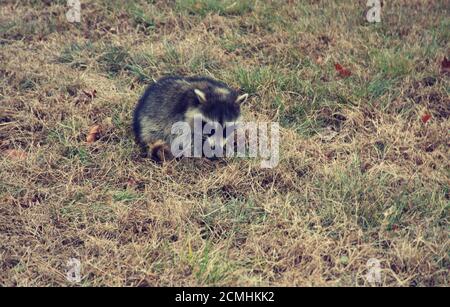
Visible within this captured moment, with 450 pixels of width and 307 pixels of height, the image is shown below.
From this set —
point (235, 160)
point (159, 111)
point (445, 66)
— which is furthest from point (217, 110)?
point (445, 66)

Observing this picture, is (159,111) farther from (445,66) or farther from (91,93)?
(445,66)

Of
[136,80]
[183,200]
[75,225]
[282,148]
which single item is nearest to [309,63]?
[282,148]

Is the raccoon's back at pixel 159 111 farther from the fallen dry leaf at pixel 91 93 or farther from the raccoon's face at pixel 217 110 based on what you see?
the fallen dry leaf at pixel 91 93

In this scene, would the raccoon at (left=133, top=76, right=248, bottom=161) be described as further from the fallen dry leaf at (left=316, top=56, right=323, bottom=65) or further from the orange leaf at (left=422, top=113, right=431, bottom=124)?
the orange leaf at (left=422, top=113, right=431, bottom=124)

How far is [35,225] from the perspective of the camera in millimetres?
3768

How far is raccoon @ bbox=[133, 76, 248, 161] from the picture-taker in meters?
4.31

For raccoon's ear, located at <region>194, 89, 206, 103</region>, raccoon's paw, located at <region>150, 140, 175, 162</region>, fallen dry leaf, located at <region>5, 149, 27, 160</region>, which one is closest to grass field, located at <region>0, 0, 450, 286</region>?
fallen dry leaf, located at <region>5, 149, 27, 160</region>

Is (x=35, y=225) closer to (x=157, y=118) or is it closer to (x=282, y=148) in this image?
(x=157, y=118)

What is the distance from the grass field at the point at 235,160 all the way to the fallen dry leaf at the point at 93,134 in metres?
0.07

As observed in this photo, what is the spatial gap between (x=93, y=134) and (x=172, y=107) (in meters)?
0.78

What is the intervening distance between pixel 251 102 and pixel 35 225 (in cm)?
238

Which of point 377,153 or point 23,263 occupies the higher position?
point 377,153

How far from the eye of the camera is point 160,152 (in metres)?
Answer: 4.45

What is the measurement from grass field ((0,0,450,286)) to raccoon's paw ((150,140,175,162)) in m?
0.11
